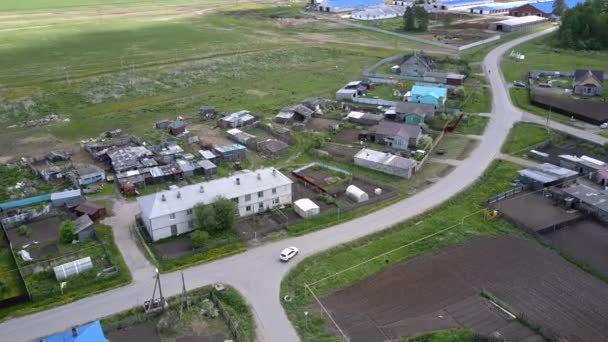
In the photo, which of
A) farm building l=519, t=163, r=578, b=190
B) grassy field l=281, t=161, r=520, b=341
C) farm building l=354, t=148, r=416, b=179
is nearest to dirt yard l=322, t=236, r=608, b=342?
grassy field l=281, t=161, r=520, b=341

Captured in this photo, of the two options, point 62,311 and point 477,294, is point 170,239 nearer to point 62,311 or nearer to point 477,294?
point 62,311

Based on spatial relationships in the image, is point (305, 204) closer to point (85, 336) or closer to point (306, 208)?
point (306, 208)

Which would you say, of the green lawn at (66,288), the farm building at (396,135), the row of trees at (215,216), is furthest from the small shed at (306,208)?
the farm building at (396,135)

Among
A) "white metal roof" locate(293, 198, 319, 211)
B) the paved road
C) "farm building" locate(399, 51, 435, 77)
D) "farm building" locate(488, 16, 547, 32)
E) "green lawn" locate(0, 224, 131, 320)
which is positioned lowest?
"green lawn" locate(0, 224, 131, 320)

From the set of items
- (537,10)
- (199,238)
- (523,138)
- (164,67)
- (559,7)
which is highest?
(559,7)

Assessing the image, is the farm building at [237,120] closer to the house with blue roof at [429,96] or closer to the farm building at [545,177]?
the house with blue roof at [429,96]

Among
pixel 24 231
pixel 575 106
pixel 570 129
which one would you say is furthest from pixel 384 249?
pixel 575 106

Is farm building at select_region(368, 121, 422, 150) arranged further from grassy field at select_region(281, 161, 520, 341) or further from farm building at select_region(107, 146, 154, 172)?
farm building at select_region(107, 146, 154, 172)
